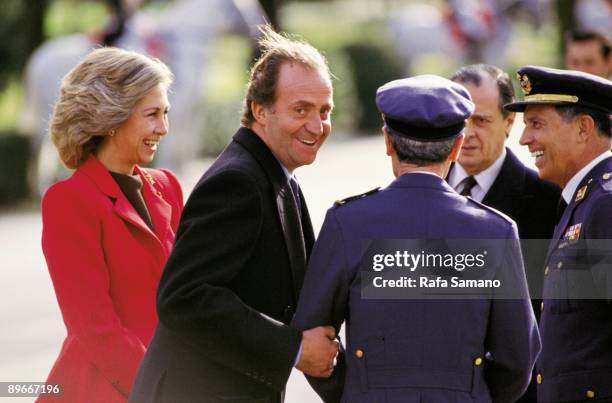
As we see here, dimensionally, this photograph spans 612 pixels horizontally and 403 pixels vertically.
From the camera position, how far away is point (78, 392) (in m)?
4.26

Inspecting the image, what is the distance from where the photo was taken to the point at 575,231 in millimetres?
4227

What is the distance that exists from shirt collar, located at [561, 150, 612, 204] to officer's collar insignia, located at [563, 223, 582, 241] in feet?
0.70

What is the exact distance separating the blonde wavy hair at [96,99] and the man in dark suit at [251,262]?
577 millimetres

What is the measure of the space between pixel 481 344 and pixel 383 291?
1.04ft

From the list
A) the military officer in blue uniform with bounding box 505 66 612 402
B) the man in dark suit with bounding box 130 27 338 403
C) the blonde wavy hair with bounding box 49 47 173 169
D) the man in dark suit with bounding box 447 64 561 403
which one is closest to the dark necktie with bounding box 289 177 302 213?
the man in dark suit with bounding box 130 27 338 403

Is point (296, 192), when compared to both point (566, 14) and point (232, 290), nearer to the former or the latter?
point (232, 290)

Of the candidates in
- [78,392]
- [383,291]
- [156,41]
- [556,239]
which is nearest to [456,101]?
[383,291]

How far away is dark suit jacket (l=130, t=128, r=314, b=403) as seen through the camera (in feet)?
12.0

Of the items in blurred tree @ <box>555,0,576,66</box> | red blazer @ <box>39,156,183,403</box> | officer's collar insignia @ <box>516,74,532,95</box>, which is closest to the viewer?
red blazer @ <box>39,156,183,403</box>

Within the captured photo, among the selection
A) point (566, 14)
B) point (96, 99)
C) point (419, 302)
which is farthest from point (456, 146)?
point (566, 14)

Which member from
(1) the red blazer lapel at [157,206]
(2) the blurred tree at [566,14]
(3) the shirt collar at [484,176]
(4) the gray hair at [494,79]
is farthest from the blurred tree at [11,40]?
(1) the red blazer lapel at [157,206]

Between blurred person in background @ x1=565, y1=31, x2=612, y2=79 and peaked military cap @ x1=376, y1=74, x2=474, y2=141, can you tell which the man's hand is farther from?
blurred person in background @ x1=565, y1=31, x2=612, y2=79

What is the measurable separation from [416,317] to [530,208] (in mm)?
1502

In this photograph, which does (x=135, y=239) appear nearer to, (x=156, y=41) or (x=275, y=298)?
(x=275, y=298)
